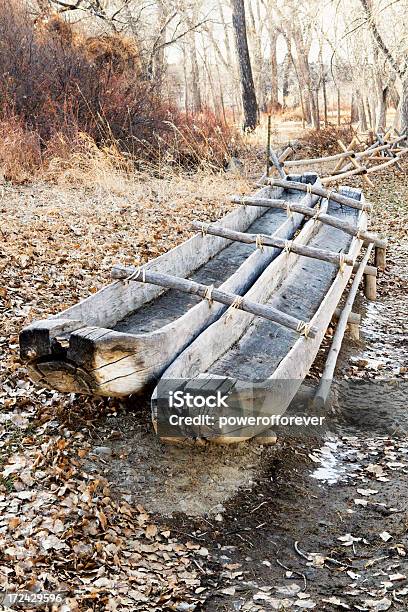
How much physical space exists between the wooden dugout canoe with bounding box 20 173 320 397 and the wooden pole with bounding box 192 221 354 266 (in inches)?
4.6

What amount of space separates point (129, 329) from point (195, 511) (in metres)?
1.56

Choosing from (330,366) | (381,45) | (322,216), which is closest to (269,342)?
(330,366)

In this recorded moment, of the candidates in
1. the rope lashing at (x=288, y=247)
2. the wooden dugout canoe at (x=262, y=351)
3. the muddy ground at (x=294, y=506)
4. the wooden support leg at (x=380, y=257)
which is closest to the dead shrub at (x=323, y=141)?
the wooden support leg at (x=380, y=257)

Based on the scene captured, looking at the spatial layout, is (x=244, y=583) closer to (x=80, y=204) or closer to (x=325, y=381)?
(x=325, y=381)

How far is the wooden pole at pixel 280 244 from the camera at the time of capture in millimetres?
6094

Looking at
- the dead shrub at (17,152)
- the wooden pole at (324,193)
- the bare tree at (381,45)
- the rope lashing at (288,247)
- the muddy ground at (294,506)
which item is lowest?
the muddy ground at (294,506)

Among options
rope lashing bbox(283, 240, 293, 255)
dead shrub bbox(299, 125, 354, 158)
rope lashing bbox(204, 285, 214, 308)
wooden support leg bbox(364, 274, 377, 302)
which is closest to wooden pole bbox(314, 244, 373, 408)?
rope lashing bbox(283, 240, 293, 255)

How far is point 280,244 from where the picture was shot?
6.37 metres

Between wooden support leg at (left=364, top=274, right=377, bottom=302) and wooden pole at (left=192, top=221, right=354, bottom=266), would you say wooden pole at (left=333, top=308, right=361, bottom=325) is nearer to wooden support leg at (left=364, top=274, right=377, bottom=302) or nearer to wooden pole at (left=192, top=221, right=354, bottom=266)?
wooden pole at (left=192, top=221, right=354, bottom=266)

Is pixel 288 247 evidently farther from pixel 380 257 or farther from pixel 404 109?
pixel 404 109

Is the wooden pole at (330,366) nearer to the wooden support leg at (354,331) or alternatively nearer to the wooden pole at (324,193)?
the wooden support leg at (354,331)

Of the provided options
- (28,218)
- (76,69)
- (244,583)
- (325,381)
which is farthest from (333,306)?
(76,69)

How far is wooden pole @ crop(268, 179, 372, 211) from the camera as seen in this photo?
8.60 metres

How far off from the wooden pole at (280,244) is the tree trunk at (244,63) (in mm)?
12697
